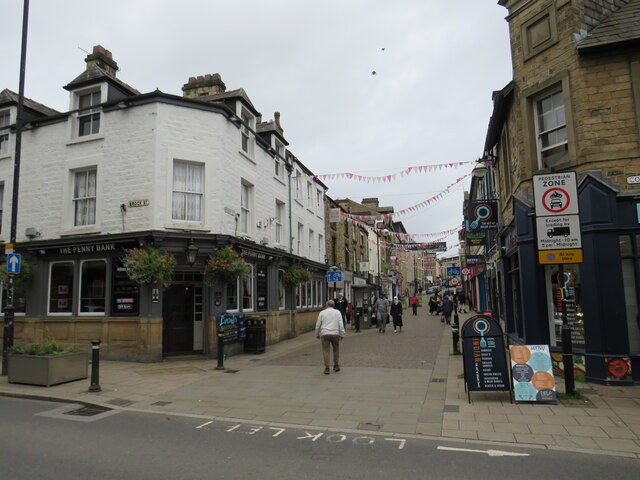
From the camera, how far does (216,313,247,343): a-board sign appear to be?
13062 mm

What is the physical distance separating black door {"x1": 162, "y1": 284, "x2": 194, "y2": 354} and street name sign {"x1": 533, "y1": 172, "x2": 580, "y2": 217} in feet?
34.9

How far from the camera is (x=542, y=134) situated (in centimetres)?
1022

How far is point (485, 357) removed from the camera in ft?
24.6

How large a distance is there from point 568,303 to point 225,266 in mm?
8877

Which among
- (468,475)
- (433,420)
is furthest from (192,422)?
(468,475)

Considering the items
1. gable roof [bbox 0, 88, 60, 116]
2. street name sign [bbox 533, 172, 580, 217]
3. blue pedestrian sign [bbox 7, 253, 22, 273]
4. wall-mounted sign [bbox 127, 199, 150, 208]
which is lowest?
blue pedestrian sign [bbox 7, 253, 22, 273]

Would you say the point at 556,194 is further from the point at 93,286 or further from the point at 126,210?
the point at 93,286

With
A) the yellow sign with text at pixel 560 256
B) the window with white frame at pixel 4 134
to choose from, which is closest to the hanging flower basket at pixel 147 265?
the window with white frame at pixel 4 134

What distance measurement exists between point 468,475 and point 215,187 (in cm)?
1136

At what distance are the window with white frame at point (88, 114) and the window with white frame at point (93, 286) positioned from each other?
4443 millimetres

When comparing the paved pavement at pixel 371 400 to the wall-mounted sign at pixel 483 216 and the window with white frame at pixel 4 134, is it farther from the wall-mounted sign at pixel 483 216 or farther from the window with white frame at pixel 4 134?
the window with white frame at pixel 4 134

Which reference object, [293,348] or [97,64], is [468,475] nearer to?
[293,348]

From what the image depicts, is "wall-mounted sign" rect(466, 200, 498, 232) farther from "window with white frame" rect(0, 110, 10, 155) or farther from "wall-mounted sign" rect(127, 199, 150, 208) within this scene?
"window with white frame" rect(0, 110, 10, 155)

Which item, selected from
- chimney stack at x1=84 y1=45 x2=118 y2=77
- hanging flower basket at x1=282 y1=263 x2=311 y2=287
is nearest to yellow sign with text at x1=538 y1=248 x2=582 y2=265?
hanging flower basket at x1=282 y1=263 x2=311 y2=287
